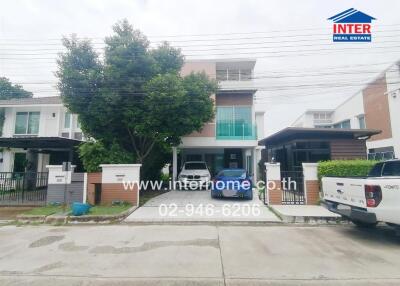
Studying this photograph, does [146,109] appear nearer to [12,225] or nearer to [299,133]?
[12,225]

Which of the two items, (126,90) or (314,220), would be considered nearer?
(314,220)

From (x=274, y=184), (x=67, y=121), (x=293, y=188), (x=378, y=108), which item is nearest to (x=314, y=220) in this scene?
(x=274, y=184)

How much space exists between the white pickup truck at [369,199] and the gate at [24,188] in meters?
11.0

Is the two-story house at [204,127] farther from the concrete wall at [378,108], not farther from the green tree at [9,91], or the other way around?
the green tree at [9,91]

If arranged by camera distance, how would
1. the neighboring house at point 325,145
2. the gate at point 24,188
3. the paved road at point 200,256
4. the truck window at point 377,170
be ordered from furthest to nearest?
the neighboring house at point 325,145 < the gate at point 24,188 < the truck window at point 377,170 < the paved road at point 200,256

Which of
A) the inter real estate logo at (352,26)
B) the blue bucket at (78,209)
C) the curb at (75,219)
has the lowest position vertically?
the curb at (75,219)

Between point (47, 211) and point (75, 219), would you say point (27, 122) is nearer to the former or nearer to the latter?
point (47, 211)

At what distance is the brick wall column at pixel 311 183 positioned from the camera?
350 inches

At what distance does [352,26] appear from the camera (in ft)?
30.3

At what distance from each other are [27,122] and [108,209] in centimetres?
1412

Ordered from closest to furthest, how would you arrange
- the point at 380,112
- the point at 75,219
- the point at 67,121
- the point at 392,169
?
the point at 392,169, the point at 75,219, the point at 67,121, the point at 380,112

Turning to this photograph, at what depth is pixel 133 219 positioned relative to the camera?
733 cm

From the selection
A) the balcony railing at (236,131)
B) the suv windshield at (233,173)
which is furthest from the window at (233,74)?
the suv windshield at (233,173)

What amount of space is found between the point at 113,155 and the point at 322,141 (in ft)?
34.3
